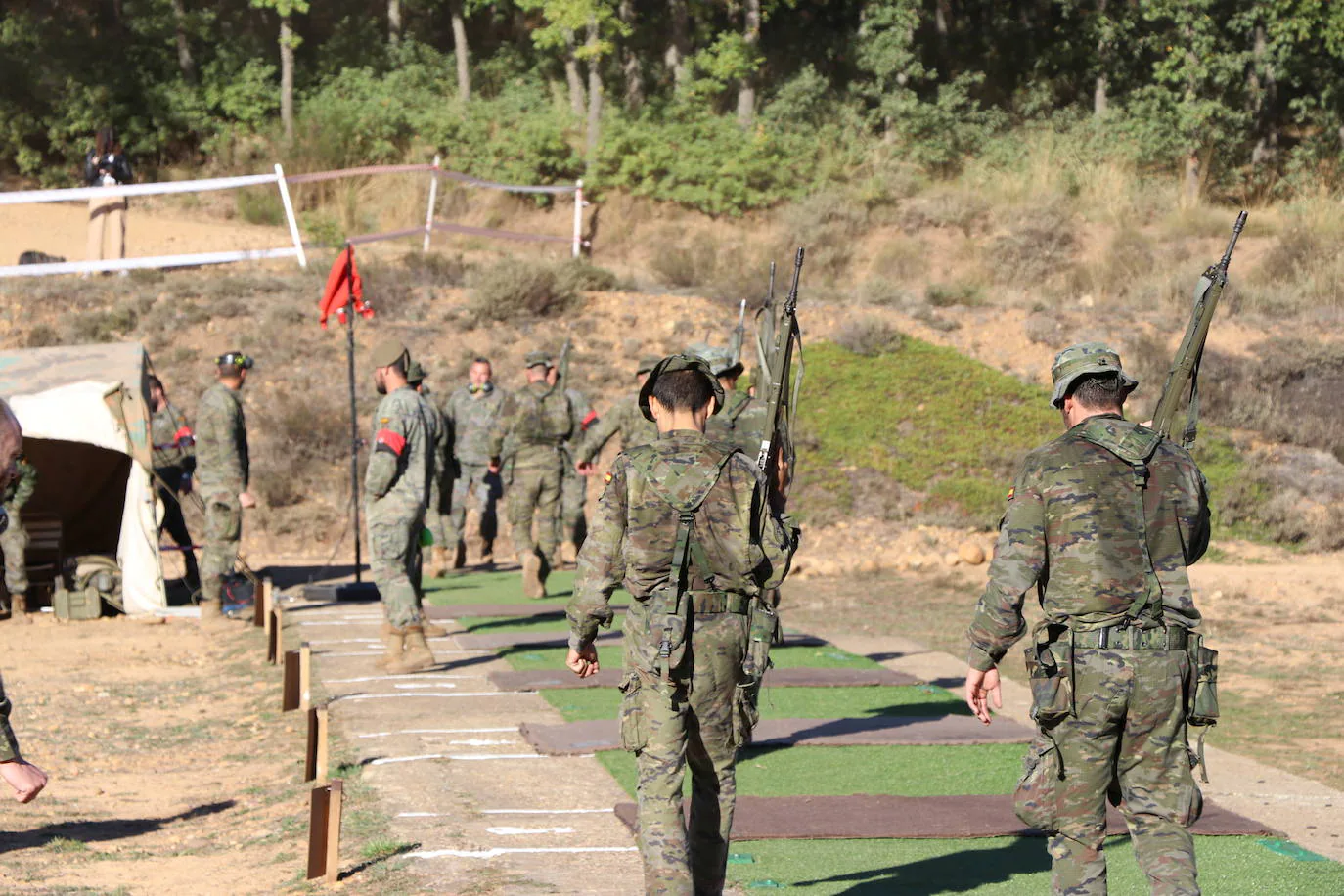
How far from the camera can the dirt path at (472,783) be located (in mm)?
6672

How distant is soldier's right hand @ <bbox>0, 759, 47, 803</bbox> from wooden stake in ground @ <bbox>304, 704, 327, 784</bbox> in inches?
134

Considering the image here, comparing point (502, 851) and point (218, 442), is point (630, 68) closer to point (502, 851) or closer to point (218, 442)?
point (218, 442)

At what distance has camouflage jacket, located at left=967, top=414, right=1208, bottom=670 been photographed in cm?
511

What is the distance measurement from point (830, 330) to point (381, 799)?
1808cm

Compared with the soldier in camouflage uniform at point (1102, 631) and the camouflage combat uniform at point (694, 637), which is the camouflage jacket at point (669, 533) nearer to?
the camouflage combat uniform at point (694, 637)

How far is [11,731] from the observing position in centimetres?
477

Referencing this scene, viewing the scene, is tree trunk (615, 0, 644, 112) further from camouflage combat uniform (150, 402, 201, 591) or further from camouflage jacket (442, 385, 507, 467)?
camouflage combat uniform (150, 402, 201, 591)

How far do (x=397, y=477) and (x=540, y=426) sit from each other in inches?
204

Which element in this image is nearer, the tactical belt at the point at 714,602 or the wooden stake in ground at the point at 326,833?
the tactical belt at the point at 714,602

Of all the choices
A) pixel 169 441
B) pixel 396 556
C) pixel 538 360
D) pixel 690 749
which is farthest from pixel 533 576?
pixel 690 749

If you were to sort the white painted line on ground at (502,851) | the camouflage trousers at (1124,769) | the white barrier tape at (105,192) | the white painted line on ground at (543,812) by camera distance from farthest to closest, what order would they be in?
the white barrier tape at (105,192), the white painted line on ground at (543,812), the white painted line on ground at (502,851), the camouflage trousers at (1124,769)

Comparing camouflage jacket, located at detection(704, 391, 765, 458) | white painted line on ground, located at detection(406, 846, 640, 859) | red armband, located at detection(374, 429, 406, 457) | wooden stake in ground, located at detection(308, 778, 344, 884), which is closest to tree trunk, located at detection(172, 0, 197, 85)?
red armband, located at detection(374, 429, 406, 457)

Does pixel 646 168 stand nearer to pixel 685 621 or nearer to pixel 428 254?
pixel 428 254

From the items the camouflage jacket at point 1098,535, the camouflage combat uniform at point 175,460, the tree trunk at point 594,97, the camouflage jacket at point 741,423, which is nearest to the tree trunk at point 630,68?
the tree trunk at point 594,97
